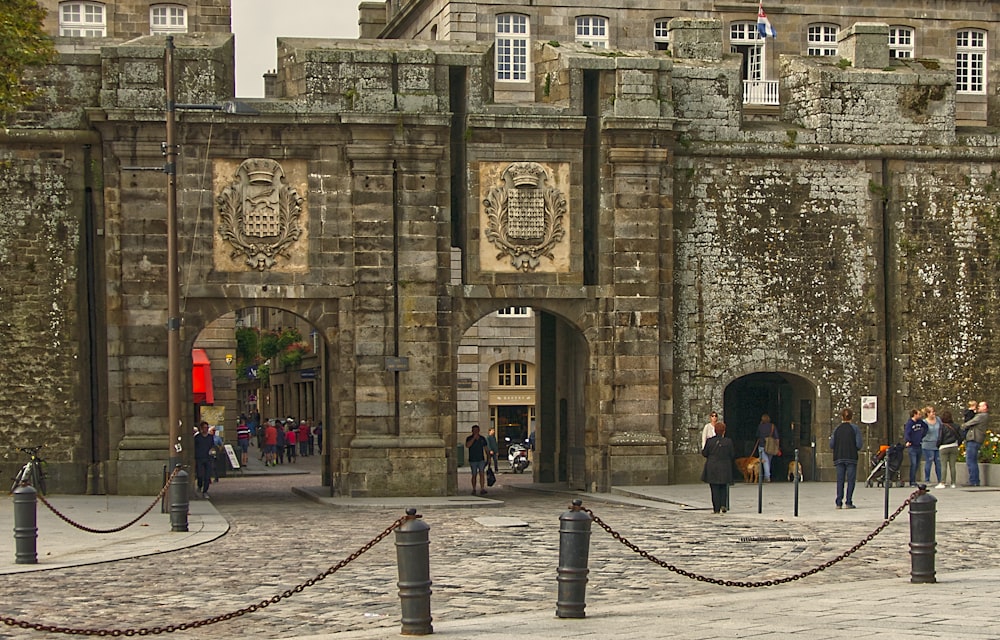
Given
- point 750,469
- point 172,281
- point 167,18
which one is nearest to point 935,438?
point 750,469

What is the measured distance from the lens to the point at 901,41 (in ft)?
180

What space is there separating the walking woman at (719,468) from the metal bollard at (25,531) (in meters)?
10.2

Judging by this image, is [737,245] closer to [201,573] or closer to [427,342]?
[427,342]

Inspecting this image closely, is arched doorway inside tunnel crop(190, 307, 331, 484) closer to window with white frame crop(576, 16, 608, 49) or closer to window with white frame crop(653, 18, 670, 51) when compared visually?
window with white frame crop(576, 16, 608, 49)

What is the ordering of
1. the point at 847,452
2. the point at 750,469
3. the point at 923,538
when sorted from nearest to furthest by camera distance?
the point at 923,538 → the point at 847,452 → the point at 750,469

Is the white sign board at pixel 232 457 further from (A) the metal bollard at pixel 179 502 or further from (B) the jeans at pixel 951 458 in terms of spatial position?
(A) the metal bollard at pixel 179 502

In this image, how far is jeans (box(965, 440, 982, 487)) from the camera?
32656mm

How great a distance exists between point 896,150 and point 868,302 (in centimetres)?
279

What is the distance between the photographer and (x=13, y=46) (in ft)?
92.9

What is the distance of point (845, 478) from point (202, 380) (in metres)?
20.9

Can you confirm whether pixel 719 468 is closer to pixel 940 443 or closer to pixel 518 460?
pixel 940 443

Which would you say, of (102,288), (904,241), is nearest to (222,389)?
(102,288)

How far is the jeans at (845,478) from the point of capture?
1095 inches

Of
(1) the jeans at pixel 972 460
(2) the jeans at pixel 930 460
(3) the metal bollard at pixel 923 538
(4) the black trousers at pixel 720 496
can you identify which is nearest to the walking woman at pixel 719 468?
(4) the black trousers at pixel 720 496
